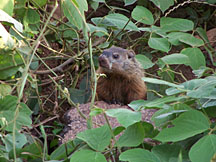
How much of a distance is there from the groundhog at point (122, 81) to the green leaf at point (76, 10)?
2188 millimetres

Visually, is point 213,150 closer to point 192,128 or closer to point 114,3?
point 192,128

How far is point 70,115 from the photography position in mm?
3955

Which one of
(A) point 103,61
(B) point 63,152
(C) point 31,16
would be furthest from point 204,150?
(A) point 103,61

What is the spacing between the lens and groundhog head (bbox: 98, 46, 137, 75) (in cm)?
431

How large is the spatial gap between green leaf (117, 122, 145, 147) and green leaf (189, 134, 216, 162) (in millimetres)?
318

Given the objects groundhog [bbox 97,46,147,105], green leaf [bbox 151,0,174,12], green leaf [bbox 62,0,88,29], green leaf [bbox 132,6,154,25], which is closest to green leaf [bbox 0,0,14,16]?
green leaf [bbox 62,0,88,29]

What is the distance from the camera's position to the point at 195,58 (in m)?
3.39

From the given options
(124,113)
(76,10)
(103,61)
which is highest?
(76,10)

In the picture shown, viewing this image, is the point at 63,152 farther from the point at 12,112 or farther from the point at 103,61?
the point at 103,61

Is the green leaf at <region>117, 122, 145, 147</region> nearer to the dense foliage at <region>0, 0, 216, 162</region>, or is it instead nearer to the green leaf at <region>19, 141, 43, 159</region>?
the dense foliage at <region>0, 0, 216, 162</region>

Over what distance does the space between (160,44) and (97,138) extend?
5.02 feet

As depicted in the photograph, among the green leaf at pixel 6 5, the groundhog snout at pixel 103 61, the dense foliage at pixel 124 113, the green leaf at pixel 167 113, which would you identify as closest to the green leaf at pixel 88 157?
the dense foliage at pixel 124 113

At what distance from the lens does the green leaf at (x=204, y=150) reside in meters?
1.80

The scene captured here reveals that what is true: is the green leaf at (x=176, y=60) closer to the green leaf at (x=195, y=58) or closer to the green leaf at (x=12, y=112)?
the green leaf at (x=195, y=58)
